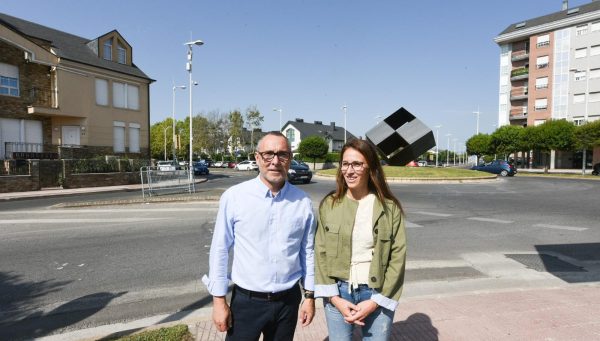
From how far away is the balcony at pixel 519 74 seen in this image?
5178cm

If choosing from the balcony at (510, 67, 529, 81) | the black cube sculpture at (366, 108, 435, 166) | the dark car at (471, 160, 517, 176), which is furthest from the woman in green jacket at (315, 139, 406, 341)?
the balcony at (510, 67, 529, 81)

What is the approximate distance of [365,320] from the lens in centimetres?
225

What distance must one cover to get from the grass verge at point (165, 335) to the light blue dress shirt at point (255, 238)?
4.45ft

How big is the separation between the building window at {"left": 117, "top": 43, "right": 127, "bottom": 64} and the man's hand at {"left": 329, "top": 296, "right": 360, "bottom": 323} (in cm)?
3151

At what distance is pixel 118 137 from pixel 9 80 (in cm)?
720

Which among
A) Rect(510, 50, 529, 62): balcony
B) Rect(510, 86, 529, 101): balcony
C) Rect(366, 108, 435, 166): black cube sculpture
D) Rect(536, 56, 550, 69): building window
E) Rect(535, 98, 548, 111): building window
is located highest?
Rect(510, 50, 529, 62): balcony

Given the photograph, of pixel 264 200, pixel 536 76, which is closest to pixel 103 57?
pixel 264 200

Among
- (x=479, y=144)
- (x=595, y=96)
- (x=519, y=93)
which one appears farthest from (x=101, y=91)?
(x=519, y=93)

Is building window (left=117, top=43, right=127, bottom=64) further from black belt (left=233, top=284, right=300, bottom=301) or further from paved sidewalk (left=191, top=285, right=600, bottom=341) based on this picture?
black belt (left=233, top=284, right=300, bottom=301)

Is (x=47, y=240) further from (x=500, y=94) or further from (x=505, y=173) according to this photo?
(x=500, y=94)

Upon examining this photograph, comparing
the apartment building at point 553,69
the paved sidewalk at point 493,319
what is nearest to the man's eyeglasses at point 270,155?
the paved sidewalk at point 493,319

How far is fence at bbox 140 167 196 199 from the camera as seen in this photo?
1525cm

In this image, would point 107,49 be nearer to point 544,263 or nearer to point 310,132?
point 544,263

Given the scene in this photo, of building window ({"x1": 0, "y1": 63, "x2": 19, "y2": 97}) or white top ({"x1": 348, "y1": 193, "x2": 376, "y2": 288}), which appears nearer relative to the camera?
white top ({"x1": 348, "y1": 193, "x2": 376, "y2": 288})
